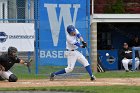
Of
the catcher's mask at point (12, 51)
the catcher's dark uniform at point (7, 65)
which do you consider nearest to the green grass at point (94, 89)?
the catcher's dark uniform at point (7, 65)

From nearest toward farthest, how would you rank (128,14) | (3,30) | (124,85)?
(124,85), (3,30), (128,14)

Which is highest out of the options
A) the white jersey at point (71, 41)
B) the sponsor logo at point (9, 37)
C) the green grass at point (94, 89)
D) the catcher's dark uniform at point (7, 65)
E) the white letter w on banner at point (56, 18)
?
the white letter w on banner at point (56, 18)

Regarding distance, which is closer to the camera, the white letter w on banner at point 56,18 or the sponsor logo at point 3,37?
the sponsor logo at point 3,37

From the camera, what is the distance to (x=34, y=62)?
65.7 ft

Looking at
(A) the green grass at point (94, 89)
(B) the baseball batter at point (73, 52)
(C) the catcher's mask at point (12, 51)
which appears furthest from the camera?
(B) the baseball batter at point (73, 52)

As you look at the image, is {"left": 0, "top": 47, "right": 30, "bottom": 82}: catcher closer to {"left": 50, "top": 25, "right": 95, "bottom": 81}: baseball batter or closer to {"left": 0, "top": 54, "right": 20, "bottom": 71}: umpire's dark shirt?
{"left": 0, "top": 54, "right": 20, "bottom": 71}: umpire's dark shirt

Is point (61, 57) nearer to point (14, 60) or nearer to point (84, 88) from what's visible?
point (14, 60)

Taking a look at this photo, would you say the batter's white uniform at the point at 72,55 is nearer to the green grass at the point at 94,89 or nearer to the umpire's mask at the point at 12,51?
the umpire's mask at the point at 12,51

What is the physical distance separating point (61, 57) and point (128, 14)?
26.2 feet

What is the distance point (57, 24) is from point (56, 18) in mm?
242

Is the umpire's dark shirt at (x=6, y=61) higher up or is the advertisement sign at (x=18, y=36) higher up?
the advertisement sign at (x=18, y=36)

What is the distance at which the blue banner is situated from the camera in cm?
1970

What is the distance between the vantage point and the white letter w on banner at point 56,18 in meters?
19.8

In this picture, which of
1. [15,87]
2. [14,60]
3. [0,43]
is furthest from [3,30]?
[15,87]
